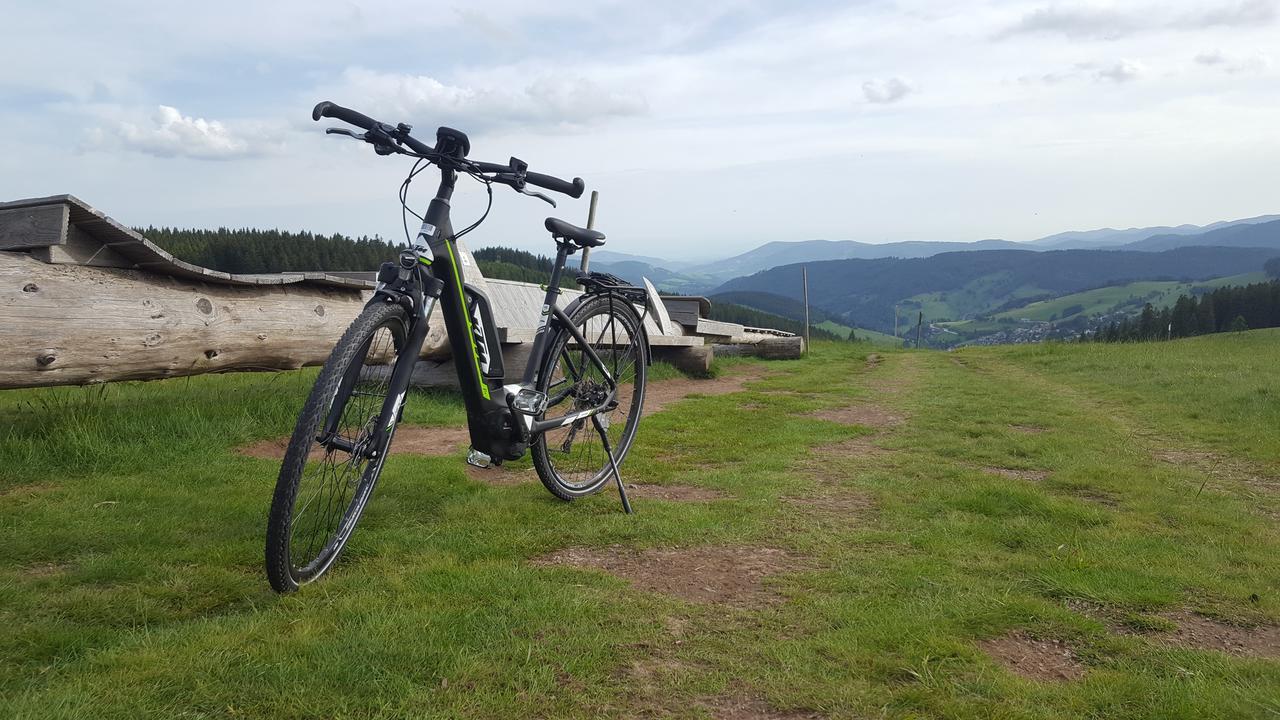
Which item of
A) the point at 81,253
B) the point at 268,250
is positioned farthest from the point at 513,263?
the point at 81,253

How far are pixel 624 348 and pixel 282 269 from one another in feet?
129

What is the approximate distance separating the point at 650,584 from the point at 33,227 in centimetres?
540

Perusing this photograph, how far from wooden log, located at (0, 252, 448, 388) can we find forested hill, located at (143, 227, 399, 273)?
28.7 meters

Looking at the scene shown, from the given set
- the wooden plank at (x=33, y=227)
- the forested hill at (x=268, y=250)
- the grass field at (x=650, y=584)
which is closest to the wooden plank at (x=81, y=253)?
the wooden plank at (x=33, y=227)

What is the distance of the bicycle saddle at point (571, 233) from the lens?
511 cm

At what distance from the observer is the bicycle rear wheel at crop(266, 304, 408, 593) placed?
11.2 feet

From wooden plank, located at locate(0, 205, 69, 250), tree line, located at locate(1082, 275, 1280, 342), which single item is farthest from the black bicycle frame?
tree line, located at locate(1082, 275, 1280, 342)

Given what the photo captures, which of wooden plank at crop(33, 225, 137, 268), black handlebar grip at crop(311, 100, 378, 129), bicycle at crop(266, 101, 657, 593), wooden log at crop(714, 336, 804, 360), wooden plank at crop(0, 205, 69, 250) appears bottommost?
wooden log at crop(714, 336, 804, 360)

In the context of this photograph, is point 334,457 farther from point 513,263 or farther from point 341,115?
point 513,263

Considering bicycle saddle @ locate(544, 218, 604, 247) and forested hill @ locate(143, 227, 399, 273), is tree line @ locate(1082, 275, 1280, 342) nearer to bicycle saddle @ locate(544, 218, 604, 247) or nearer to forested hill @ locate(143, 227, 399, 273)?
forested hill @ locate(143, 227, 399, 273)

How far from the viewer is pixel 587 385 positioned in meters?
5.64

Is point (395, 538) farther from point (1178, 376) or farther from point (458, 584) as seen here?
point (1178, 376)

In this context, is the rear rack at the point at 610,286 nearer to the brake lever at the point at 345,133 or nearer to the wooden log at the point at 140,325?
the brake lever at the point at 345,133

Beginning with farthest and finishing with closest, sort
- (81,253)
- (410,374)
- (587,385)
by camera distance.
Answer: (81,253), (587,385), (410,374)
